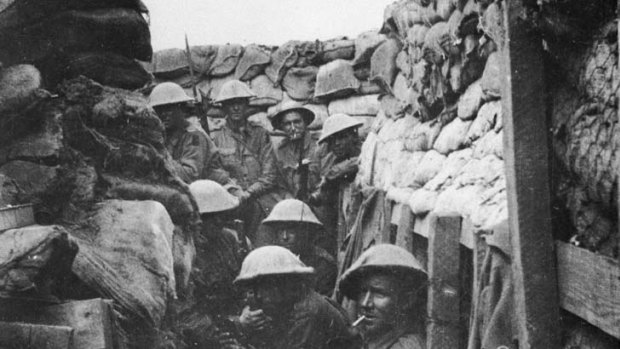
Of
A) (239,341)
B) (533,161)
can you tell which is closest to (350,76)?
(239,341)

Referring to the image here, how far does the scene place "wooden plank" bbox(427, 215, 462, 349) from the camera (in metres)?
3.68

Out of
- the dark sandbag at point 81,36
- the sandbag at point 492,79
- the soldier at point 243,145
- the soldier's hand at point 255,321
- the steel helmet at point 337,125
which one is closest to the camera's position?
the sandbag at point 492,79

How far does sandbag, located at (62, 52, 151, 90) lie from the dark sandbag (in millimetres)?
52

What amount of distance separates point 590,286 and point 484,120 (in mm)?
1762

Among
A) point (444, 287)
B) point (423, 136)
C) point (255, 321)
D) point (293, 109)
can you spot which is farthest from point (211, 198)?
point (293, 109)

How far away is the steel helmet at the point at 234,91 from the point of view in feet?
31.7

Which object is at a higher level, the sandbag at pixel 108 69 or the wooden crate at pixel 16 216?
the sandbag at pixel 108 69

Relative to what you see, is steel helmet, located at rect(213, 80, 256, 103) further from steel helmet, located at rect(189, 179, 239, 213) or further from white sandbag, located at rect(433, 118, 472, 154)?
white sandbag, located at rect(433, 118, 472, 154)

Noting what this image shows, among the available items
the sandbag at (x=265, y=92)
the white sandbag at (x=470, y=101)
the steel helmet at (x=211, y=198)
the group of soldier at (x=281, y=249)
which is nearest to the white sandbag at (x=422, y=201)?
the group of soldier at (x=281, y=249)

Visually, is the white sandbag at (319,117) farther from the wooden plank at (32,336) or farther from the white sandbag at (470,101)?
the wooden plank at (32,336)

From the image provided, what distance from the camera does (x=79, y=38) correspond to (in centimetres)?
441

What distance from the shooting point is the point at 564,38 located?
8.06 ft

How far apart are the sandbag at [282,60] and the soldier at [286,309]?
6.37m

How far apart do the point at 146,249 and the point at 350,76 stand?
20.3ft
